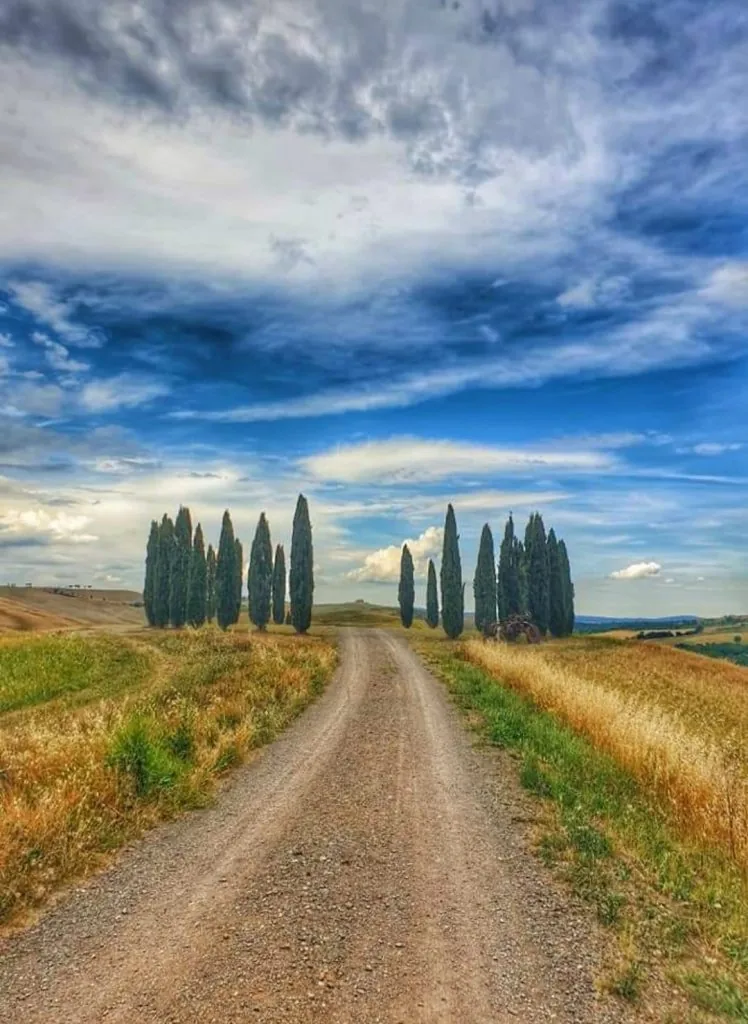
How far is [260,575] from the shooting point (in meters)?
75.5

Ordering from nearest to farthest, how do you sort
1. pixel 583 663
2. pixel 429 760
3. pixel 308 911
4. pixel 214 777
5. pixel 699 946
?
1. pixel 699 946
2. pixel 308 911
3. pixel 214 777
4. pixel 429 760
5. pixel 583 663

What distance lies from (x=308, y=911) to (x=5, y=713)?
63.3 feet

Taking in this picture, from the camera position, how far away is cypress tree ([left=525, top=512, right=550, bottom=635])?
7100cm

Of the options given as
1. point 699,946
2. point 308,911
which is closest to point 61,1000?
point 308,911

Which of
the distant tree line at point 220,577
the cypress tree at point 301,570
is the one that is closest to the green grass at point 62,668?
the cypress tree at point 301,570

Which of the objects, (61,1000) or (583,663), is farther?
(583,663)

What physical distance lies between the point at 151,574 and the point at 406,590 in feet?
105

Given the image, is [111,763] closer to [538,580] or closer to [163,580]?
[538,580]

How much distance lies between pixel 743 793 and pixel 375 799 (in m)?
5.23

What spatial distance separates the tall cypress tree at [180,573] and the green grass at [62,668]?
120 ft

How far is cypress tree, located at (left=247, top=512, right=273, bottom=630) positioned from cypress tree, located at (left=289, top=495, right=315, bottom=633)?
8794 mm

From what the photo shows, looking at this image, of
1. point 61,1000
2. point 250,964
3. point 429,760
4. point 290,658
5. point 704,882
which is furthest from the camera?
point 290,658

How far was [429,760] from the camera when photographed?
12625mm

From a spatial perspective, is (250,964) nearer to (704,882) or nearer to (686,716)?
(704,882)
